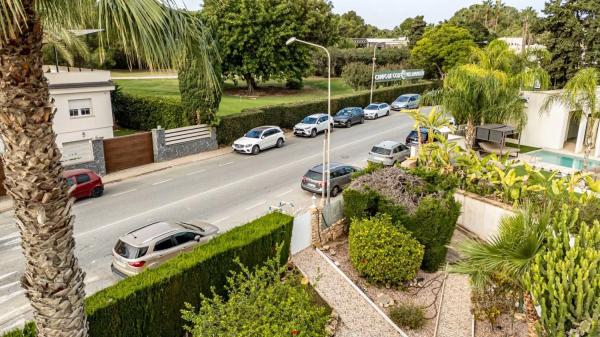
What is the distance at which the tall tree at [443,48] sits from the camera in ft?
192

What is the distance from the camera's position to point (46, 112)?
534 cm

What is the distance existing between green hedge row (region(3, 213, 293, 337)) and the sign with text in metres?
40.5

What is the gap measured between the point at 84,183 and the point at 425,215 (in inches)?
558

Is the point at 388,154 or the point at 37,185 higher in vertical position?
the point at 37,185

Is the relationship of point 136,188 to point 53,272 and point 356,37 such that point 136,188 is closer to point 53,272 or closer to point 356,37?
point 53,272

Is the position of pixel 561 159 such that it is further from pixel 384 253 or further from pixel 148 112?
pixel 148 112

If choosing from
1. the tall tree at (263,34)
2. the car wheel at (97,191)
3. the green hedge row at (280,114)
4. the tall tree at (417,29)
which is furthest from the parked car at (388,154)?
the tall tree at (417,29)

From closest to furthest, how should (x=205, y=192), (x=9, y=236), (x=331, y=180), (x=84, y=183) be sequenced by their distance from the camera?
(x=9, y=236) → (x=84, y=183) → (x=331, y=180) → (x=205, y=192)

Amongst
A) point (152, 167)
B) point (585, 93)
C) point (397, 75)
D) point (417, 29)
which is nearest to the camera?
point (585, 93)

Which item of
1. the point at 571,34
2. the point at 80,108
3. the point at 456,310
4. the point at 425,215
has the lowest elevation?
the point at 456,310

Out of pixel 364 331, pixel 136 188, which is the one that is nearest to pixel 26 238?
pixel 364 331

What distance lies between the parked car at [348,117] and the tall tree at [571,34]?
14.5 m

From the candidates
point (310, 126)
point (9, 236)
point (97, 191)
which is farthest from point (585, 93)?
point (9, 236)

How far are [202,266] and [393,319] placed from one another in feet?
16.3
